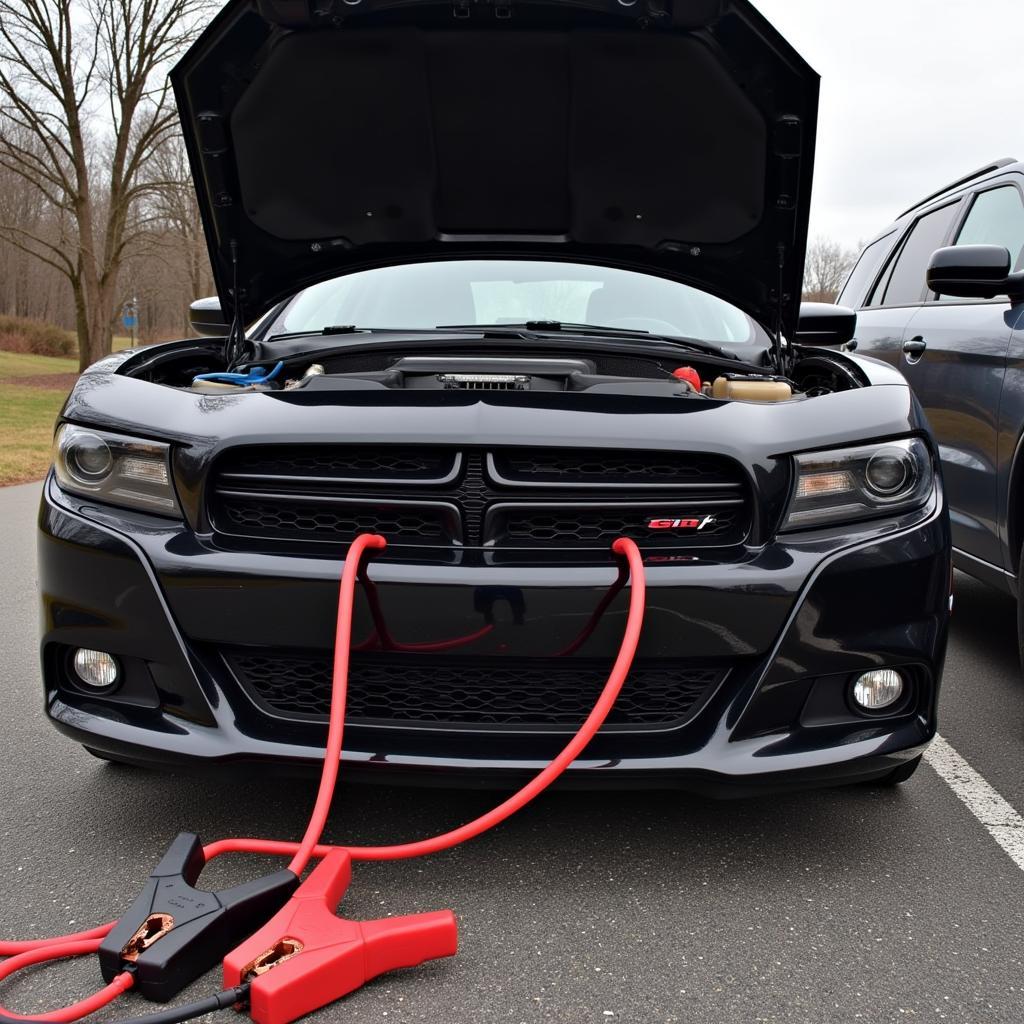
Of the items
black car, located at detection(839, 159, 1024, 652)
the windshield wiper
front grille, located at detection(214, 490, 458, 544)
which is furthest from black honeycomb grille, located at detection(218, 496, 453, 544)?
black car, located at detection(839, 159, 1024, 652)

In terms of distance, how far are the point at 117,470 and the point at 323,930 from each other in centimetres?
112

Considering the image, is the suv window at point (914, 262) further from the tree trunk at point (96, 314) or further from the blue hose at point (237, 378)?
the tree trunk at point (96, 314)

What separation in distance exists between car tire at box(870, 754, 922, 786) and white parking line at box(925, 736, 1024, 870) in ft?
0.61

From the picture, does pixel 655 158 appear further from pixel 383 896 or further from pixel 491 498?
pixel 383 896

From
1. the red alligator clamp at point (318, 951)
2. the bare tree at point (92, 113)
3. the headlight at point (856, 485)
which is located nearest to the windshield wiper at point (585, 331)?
the headlight at point (856, 485)

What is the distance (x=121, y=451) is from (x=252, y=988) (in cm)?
120

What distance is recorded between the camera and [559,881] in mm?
2258

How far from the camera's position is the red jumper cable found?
5.62 ft

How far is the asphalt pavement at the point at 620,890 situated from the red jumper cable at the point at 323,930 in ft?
0.17

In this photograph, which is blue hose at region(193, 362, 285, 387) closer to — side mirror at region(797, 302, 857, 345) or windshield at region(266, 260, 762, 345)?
windshield at region(266, 260, 762, 345)

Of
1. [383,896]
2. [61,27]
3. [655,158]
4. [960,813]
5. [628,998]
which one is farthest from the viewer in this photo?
[61,27]

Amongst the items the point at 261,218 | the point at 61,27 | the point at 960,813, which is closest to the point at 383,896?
the point at 960,813

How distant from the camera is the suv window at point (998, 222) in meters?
4.11

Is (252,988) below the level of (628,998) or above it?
above
